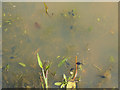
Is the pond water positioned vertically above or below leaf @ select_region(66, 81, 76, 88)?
above

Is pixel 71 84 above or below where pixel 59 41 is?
below

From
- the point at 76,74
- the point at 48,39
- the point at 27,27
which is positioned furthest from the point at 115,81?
the point at 27,27

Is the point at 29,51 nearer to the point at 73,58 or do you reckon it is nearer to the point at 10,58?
the point at 10,58

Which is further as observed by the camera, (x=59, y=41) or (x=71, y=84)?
(x=59, y=41)

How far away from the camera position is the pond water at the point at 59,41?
176cm

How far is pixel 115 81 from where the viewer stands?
1759 millimetres

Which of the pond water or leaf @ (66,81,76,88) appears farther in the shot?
the pond water

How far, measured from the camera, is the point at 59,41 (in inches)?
70.7

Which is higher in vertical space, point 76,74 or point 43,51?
Answer: point 43,51

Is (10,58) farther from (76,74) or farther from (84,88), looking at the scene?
(84,88)

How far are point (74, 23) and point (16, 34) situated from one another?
2.74 feet

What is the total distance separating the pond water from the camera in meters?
1.76

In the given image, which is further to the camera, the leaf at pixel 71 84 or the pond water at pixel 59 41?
the pond water at pixel 59 41

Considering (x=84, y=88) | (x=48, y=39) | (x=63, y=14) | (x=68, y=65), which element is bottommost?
(x=84, y=88)
